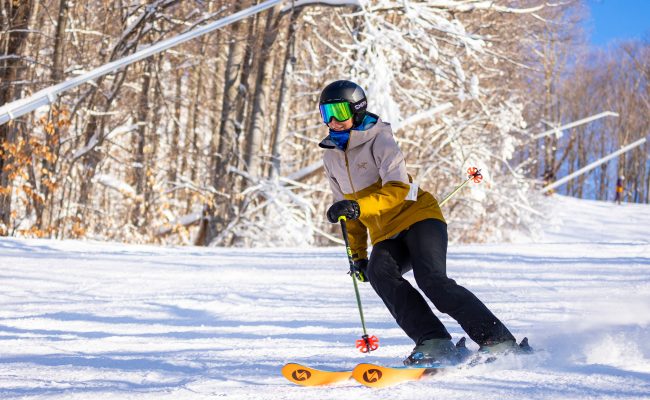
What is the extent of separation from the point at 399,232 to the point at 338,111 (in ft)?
2.14

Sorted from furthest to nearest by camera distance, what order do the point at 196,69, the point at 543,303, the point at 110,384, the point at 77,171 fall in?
the point at 196,69 → the point at 77,171 → the point at 543,303 → the point at 110,384

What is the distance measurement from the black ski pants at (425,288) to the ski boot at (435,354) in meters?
0.04

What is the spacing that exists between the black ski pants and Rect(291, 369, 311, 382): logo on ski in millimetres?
643

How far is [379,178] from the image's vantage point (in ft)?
11.8

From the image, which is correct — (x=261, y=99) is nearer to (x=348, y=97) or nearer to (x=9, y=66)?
(x=9, y=66)

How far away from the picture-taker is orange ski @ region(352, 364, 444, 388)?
120 inches

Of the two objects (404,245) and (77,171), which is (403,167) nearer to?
(404,245)

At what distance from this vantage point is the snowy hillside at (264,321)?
3.05 metres

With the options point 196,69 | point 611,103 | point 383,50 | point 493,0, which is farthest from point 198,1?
point 611,103

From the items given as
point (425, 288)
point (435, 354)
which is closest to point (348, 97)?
point (425, 288)

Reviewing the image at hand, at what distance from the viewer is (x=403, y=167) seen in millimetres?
3486

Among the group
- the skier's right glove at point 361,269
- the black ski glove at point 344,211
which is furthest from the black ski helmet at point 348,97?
the skier's right glove at point 361,269

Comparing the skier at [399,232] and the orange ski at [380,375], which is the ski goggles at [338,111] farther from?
the orange ski at [380,375]

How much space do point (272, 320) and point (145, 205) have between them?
9144 millimetres
